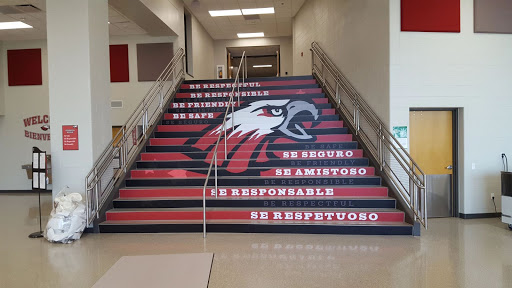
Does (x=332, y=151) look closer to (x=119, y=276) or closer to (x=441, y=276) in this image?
(x=441, y=276)

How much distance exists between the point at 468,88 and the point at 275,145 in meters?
3.84

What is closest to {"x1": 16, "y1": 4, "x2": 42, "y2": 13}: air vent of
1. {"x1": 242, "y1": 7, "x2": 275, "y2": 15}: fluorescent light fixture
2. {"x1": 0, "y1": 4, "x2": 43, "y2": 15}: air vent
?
{"x1": 0, "y1": 4, "x2": 43, "y2": 15}: air vent

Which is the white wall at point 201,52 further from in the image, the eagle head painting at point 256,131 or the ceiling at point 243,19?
the eagle head painting at point 256,131

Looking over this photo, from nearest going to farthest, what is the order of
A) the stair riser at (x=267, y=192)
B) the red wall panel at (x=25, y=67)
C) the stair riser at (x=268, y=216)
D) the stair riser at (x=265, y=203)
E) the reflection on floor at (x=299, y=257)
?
the reflection on floor at (x=299, y=257), the stair riser at (x=268, y=216), the stair riser at (x=265, y=203), the stair riser at (x=267, y=192), the red wall panel at (x=25, y=67)

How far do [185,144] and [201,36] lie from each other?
730 cm

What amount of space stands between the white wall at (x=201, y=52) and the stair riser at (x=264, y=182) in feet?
20.4

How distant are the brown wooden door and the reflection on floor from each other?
1237 mm

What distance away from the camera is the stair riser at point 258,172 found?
265 inches

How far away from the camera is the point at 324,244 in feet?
16.6

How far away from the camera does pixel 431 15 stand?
6539 mm

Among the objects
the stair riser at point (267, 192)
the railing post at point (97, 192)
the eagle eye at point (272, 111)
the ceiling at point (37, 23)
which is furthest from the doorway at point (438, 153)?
the ceiling at point (37, 23)

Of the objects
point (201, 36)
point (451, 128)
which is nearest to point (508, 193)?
point (451, 128)

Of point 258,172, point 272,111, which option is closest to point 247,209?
point 258,172

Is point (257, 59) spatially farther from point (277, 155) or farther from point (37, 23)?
point (277, 155)
